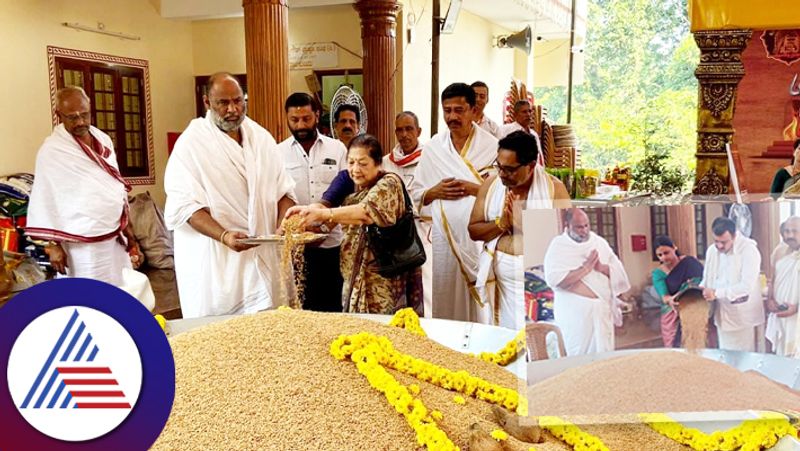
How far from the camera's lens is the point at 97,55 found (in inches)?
273

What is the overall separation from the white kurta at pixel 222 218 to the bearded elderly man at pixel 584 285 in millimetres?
1844

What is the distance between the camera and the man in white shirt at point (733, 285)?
117cm

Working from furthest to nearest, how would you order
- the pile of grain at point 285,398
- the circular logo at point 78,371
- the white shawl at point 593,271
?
1. the pile of grain at point 285,398
2. the white shawl at point 593,271
3. the circular logo at point 78,371

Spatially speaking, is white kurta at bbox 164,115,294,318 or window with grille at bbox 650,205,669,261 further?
white kurta at bbox 164,115,294,318

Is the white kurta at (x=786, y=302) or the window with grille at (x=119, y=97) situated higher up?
the window with grille at (x=119, y=97)

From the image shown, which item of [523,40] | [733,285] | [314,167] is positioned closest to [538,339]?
[733,285]

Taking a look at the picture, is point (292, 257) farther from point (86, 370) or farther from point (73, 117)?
point (86, 370)

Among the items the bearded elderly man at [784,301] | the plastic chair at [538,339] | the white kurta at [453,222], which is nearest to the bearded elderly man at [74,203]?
the white kurta at [453,222]

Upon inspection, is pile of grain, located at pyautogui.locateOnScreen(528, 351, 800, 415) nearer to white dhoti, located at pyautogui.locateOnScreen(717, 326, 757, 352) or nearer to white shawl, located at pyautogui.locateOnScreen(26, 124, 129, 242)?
white dhoti, located at pyautogui.locateOnScreen(717, 326, 757, 352)

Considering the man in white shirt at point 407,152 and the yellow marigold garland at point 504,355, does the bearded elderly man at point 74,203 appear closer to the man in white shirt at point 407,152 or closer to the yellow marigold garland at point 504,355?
the man in white shirt at point 407,152

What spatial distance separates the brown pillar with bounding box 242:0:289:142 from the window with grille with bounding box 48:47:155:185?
3309 millimetres

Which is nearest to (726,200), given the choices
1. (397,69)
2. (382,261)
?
(382,261)

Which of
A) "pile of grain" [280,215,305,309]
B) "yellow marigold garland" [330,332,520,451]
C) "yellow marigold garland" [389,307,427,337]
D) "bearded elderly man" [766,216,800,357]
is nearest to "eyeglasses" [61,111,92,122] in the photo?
"pile of grain" [280,215,305,309]

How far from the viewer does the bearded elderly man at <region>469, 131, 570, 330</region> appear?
2.59 meters
